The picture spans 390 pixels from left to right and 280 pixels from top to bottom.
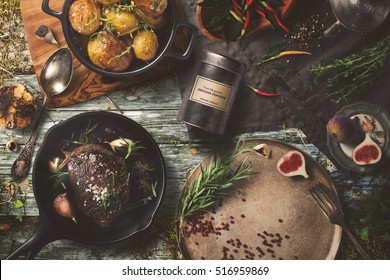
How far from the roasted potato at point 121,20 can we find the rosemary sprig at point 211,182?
467 millimetres

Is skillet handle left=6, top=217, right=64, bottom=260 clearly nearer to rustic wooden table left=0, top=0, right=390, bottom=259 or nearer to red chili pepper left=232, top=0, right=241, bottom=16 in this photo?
rustic wooden table left=0, top=0, right=390, bottom=259

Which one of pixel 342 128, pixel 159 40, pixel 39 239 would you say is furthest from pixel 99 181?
pixel 342 128

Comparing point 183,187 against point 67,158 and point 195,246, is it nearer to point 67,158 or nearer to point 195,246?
point 195,246

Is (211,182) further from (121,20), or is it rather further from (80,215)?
(121,20)

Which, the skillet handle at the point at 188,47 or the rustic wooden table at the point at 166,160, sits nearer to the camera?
the skillet handle at the point at 188,47

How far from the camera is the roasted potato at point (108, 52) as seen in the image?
136cm

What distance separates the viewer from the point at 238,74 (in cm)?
144

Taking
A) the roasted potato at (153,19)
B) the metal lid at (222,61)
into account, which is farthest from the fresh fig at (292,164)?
the roasted potato at (153,19)

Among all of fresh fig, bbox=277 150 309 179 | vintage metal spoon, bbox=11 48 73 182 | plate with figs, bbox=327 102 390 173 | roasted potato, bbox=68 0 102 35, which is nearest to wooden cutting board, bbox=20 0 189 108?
vintage metal spoon, bbox=11 48 73 182

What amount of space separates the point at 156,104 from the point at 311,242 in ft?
2.19

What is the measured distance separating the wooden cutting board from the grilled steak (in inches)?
6.9

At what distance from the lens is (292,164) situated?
4.95ft

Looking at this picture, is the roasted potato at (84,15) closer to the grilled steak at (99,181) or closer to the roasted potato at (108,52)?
the roasted potato at (108,52)
